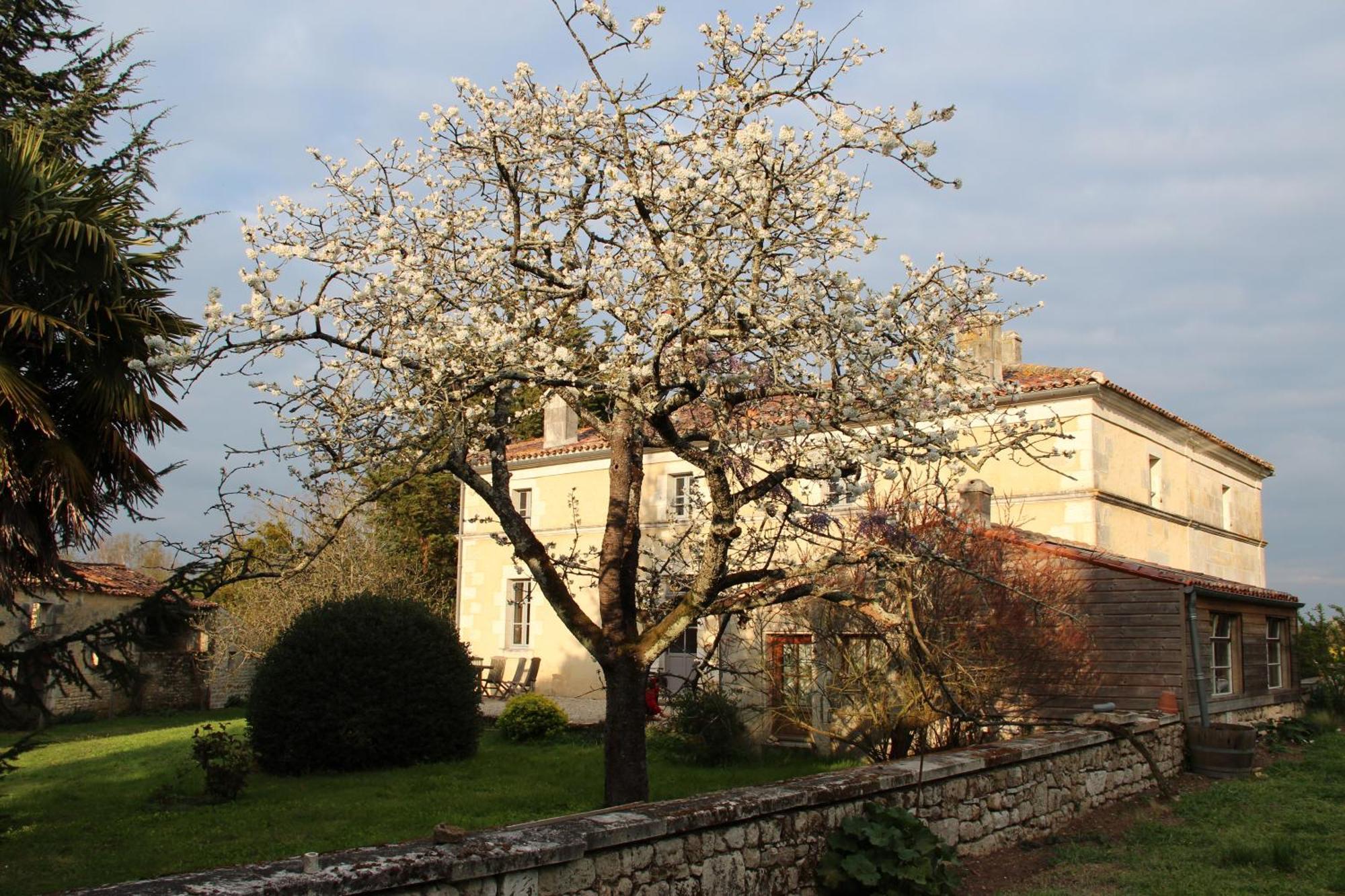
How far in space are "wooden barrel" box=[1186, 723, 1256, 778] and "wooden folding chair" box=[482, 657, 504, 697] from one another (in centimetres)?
1502

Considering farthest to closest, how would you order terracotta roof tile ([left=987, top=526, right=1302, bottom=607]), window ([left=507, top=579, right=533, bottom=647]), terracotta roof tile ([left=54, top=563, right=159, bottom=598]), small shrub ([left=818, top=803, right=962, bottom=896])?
window ([left=507, top=579, right=533, bottom=647]), terracotta roof tile ([left=54, top=563, right=159, bottom=598]), terracotta roof tile ([left=987, top=526, right=1302, bottom=607]), small shrub ([left=818, top=803, right=962, bottom=896])

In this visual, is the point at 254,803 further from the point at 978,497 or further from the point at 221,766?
the point at 978,497

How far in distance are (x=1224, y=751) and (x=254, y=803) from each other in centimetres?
1143

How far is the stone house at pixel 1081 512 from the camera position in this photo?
50.5ft

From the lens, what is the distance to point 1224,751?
41.0 feet

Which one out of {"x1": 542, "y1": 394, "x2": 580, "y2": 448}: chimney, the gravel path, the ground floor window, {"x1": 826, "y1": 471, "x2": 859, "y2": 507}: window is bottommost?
the gravel path

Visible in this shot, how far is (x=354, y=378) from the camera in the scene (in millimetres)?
8047

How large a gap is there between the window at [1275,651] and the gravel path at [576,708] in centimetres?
1195

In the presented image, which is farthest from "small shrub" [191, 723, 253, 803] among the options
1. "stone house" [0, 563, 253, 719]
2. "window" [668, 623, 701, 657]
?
"window" [668, 623, 701, 657]

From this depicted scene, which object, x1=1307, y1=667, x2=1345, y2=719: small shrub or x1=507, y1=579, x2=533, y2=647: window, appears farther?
x1=507, y1=579, x2=533, y2=647: window

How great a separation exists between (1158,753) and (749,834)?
813cm

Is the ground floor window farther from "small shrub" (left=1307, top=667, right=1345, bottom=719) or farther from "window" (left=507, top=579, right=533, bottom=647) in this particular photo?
"small shrub" (left=1307, top=667, right=1345, bottom=719)

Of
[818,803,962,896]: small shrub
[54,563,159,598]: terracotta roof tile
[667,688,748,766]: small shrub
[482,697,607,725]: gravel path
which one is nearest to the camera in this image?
[818,803,962,896]: small shrub

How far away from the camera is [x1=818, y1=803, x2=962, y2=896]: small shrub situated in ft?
20.1
